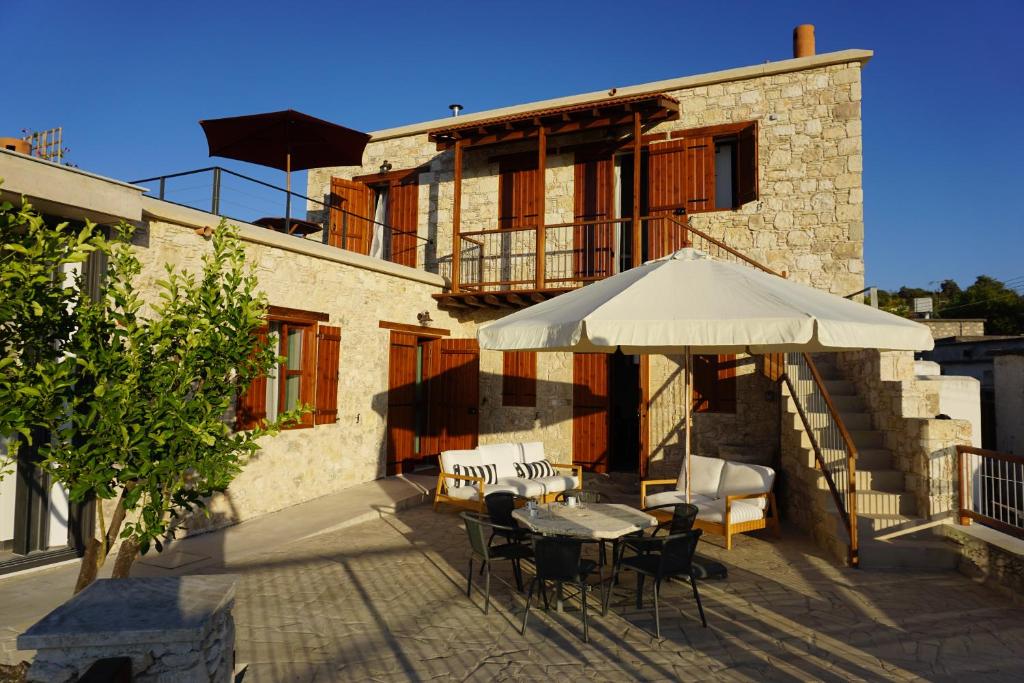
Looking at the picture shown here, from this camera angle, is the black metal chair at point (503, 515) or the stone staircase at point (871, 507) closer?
the black metal chair at point (503, 515)

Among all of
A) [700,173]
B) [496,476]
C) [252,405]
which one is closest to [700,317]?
[496,476]

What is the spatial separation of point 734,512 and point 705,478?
3.45 feet

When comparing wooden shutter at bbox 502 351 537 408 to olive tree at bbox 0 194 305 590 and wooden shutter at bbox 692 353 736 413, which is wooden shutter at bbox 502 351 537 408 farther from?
olive tree at bbox 0 194 305 590

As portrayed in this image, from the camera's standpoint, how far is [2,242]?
2.68 meters

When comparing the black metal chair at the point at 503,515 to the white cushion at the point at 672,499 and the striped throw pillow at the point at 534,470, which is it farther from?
the striped throw pillow at the point at 534,470

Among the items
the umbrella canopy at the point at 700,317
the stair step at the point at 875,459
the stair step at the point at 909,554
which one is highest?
the umbrella canopy at the point at 700,317

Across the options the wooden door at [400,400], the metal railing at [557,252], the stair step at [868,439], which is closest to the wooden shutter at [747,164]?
the metal railing at [557,252]

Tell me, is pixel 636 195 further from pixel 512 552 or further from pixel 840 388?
pixel 512 552

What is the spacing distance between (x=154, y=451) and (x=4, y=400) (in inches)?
25.3

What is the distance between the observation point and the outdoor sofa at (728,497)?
593cm

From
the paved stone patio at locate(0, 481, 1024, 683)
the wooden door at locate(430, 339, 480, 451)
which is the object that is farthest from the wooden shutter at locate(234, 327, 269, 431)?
the wooden door at locate(430, 339, 480, 451)

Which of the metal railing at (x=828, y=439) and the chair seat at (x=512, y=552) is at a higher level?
the metal railing at (x=828, y=439)

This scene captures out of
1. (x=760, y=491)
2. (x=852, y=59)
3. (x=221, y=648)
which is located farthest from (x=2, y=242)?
(x=852, y=59)

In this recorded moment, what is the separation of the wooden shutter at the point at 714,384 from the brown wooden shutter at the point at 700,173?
7.59 ft
